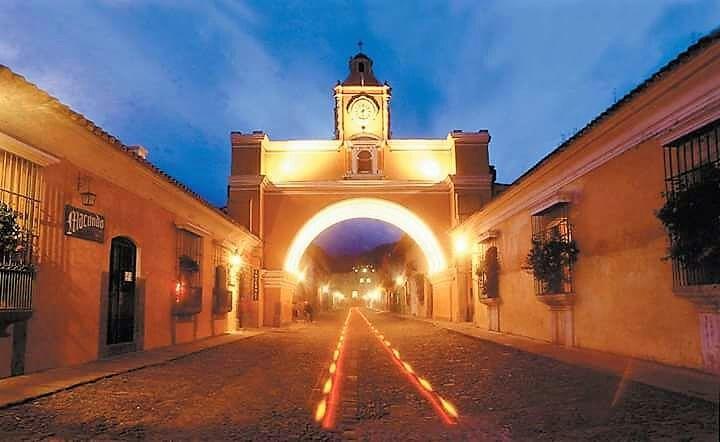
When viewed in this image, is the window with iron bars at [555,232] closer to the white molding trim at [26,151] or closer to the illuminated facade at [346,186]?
the white molding trim at [26,151]

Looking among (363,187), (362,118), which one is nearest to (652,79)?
(363,187)

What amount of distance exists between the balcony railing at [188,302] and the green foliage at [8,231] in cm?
853

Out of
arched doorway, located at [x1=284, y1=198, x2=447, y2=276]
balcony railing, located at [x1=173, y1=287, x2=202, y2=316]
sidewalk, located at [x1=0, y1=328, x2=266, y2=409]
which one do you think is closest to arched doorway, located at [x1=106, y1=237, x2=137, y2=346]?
sidewalk, located at [x1=0, y1=328, x2=266, y2=409]

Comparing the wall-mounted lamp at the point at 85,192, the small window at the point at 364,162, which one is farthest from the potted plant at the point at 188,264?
the small window at the point at 364,162

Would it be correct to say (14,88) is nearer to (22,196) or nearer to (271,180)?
(22,196)

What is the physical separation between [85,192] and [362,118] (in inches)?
910

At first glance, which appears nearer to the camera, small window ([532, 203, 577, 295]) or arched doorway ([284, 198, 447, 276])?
small window ([532, 203, 577, 295])

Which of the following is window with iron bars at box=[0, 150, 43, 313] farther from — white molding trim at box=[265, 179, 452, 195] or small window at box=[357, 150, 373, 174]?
small window at box=[357, 150, 373, 174]

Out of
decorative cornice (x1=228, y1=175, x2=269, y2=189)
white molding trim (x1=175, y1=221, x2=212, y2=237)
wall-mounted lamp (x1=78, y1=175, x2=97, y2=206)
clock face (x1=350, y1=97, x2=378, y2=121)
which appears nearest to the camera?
wall-mounted lamp (x1=78, y1=175, x2=97, y2=206)

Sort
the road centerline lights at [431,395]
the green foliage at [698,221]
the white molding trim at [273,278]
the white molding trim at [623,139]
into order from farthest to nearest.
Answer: the white molding trim at [273,278] < the white molding trim at [623,139] < the green foliage at [698,221] < the road centerline lights at [431,395]

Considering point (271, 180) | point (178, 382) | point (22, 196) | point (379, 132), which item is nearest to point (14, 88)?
point (22, 196)

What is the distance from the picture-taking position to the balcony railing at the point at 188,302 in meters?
17.2

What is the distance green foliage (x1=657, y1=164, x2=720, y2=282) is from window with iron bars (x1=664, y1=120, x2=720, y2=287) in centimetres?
2

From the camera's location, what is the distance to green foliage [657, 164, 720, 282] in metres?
8.07
